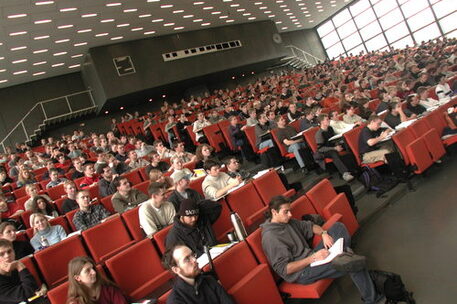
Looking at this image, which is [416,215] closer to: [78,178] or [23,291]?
[23,291]

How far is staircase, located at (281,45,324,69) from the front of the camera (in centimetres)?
2142

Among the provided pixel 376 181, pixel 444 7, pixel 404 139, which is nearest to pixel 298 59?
pixel 444 7

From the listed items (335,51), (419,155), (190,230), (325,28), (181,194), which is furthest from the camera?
(325,28)

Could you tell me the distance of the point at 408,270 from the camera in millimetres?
3035

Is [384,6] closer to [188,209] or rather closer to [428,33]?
[428,33]

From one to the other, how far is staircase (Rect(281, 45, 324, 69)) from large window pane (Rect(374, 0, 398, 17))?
481 cm

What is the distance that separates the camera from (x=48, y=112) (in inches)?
589

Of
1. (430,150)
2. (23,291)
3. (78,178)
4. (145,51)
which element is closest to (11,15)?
(78,178)

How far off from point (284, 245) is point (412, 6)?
20952 mm

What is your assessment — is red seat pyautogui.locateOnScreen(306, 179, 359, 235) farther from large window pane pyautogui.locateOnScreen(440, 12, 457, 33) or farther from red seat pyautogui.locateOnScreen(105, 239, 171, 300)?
large window pane pyautogui.locateOnScreen(440, 12, 457, 33)

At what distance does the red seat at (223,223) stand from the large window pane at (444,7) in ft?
65.0

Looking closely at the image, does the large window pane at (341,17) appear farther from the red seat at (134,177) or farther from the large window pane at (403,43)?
the red seat at (134,177)

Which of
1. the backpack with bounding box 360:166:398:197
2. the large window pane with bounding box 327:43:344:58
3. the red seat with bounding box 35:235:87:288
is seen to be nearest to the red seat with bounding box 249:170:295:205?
the backpack with bounding box 360:166:398:197

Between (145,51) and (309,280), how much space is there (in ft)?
45.6
